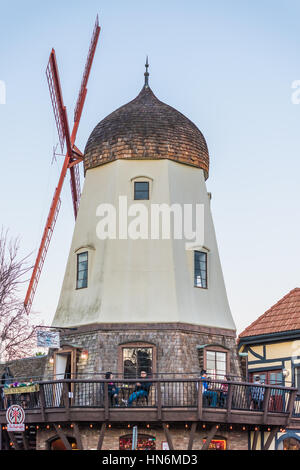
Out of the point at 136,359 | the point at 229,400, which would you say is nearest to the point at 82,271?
the point at 136,359

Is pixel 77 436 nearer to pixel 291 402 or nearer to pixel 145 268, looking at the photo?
pixel 145 268

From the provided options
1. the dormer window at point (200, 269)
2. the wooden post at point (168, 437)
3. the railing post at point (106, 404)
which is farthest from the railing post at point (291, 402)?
the railing post at point (106, 404)

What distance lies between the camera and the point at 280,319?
102 feet

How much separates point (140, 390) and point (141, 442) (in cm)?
172

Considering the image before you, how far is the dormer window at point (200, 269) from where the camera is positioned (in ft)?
95.3

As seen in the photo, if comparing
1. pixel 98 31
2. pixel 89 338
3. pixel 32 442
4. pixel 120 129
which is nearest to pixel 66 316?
pixel 89 338

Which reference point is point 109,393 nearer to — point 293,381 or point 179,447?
point 179,447

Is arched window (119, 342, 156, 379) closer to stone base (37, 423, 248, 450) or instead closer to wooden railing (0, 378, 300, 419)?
wooden railing (0, 378, 300, 419)

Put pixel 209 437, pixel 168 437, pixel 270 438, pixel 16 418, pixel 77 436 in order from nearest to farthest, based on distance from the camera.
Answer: pixel 16 418 < pixel 168 437 < pixel 209 437 < pixel 77 436 < pixel 270 438

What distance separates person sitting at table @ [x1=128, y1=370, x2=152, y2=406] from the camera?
2541 cm

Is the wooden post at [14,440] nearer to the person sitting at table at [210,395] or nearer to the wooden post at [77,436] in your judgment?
the wooden post at [77,436]

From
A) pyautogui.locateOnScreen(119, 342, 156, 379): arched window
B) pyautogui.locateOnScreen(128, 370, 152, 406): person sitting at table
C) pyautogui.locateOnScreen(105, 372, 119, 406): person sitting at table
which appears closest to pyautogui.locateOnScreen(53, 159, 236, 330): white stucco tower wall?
pyautogui.locateOnScreen(119, 342, 156, 379): arched window

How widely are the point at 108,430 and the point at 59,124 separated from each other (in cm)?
Result: 1207
